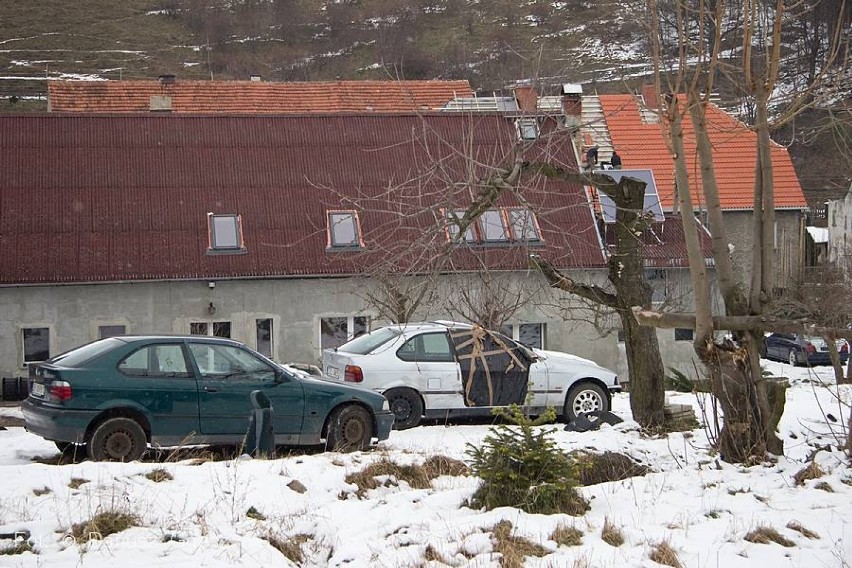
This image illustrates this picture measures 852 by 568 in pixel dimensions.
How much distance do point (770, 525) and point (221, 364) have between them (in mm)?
6981

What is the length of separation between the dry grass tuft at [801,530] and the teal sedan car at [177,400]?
6.12m

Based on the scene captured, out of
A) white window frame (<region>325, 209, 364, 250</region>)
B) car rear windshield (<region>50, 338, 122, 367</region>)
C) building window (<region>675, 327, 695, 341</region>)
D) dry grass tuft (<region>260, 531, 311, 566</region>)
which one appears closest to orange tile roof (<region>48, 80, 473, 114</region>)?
white window frame (<region>325, 209, 364, 250</region>)

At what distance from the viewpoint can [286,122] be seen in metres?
28.1

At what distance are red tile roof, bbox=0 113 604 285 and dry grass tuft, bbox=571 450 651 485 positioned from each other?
13.0 meters

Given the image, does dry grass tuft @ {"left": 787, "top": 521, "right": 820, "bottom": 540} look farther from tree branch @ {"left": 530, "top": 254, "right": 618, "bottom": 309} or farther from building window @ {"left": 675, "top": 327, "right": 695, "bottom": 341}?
building window @ {"left": 675, "top": 327, "right": 695, "bottom": 341}

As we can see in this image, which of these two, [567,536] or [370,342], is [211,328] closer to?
[370,342]

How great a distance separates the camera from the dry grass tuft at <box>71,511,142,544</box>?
24.7 ft

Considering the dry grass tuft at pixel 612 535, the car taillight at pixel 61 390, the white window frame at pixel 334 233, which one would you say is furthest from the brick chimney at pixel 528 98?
the white window frame at pixel 334 233

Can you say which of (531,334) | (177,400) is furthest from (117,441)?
(531,334)

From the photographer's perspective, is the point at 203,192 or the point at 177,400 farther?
the point at 203,192

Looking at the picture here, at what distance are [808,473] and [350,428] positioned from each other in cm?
577

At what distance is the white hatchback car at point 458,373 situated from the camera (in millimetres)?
15555

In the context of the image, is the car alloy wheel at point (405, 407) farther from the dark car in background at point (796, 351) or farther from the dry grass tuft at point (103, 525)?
the dark car in background at point (796, 351)

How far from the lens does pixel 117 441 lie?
11641mm
